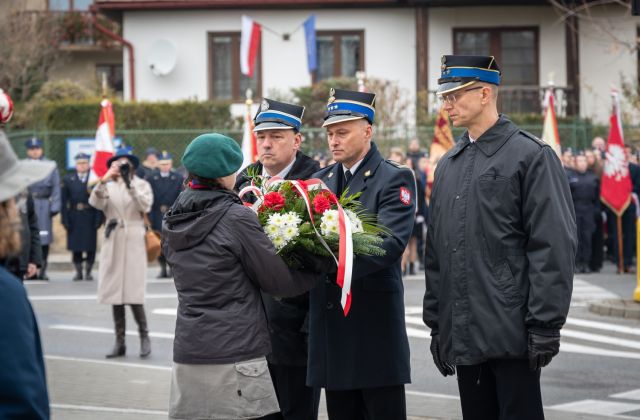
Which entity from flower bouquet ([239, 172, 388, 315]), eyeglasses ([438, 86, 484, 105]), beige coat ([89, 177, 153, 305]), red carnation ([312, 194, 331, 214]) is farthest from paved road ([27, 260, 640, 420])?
eyeglasses ([438, 86, 484, 105])

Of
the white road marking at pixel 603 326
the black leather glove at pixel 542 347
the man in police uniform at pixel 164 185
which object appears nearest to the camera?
the black leather glove at pixel 542 347

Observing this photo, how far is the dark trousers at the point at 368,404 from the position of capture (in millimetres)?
5844

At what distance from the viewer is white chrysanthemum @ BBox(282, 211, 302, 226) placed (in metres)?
5.36

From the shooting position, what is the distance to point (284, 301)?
250 inches

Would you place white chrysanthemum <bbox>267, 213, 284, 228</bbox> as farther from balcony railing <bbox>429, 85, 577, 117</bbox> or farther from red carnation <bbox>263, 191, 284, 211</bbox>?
balcony railing <bbox>429, 85, 577, 117</bbox>

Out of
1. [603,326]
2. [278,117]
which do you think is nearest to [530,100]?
[603,326]

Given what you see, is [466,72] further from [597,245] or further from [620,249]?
[597,245]

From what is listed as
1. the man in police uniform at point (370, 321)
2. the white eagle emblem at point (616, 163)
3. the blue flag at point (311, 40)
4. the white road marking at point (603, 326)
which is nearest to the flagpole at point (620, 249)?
the white eagle emblem at point (616, 163)

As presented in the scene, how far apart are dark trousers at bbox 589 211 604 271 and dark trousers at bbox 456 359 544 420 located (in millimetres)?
14860

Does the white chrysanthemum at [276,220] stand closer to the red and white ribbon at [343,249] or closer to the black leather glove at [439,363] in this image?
the red and white ribbon at [343,249]

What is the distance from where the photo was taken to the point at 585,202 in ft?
63.9

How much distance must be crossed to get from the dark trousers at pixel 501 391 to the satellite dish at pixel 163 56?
26772 mm

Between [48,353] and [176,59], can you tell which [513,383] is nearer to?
[48,353]

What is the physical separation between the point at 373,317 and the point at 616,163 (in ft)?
46.7
